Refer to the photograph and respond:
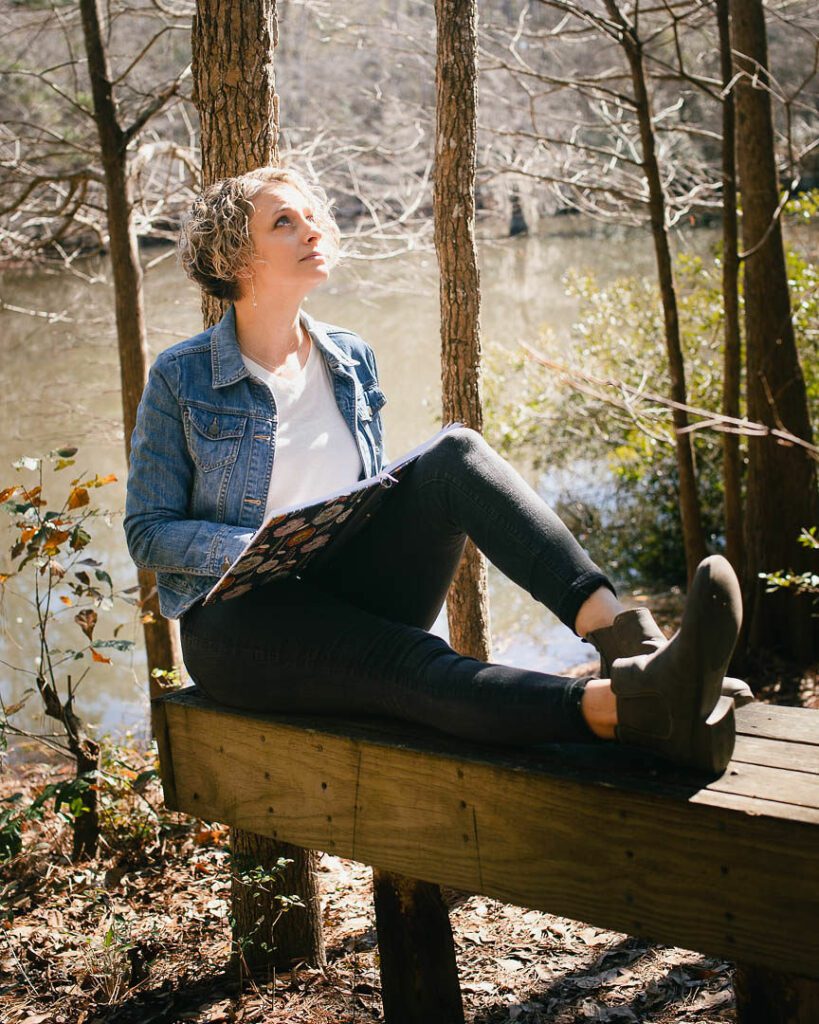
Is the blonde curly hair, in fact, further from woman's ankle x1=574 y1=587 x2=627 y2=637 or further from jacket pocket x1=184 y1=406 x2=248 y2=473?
woman's ankle x1=574 y1=587 x2=627 y2=637

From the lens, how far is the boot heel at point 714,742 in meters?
1.62

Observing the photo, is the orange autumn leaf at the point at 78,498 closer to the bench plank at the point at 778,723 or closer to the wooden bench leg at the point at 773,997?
the bench plank at the point at 778,723

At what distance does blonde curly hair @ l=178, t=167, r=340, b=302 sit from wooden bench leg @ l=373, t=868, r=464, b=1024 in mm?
1301

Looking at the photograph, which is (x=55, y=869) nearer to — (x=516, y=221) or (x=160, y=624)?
(x=160, y=624)

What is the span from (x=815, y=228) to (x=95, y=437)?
971 cm

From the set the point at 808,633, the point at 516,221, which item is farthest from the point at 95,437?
the point at 516,221

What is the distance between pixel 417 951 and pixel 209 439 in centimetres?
111

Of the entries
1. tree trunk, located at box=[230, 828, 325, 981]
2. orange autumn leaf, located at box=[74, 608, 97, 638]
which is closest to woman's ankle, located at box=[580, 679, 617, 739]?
tree trunk, located at box=[230, 828, 325, 981]

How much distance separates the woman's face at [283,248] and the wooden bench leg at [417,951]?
125 centimetres

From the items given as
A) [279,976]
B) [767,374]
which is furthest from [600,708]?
[767,374]

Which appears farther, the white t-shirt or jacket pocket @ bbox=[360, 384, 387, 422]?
jacket pocket @ bbox=[360, 384, 387, 422]

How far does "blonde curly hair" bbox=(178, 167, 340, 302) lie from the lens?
7.69 ft

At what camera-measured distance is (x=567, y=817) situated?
1656 millimetres

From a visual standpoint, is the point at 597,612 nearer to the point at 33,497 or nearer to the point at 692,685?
the point at 692,685
